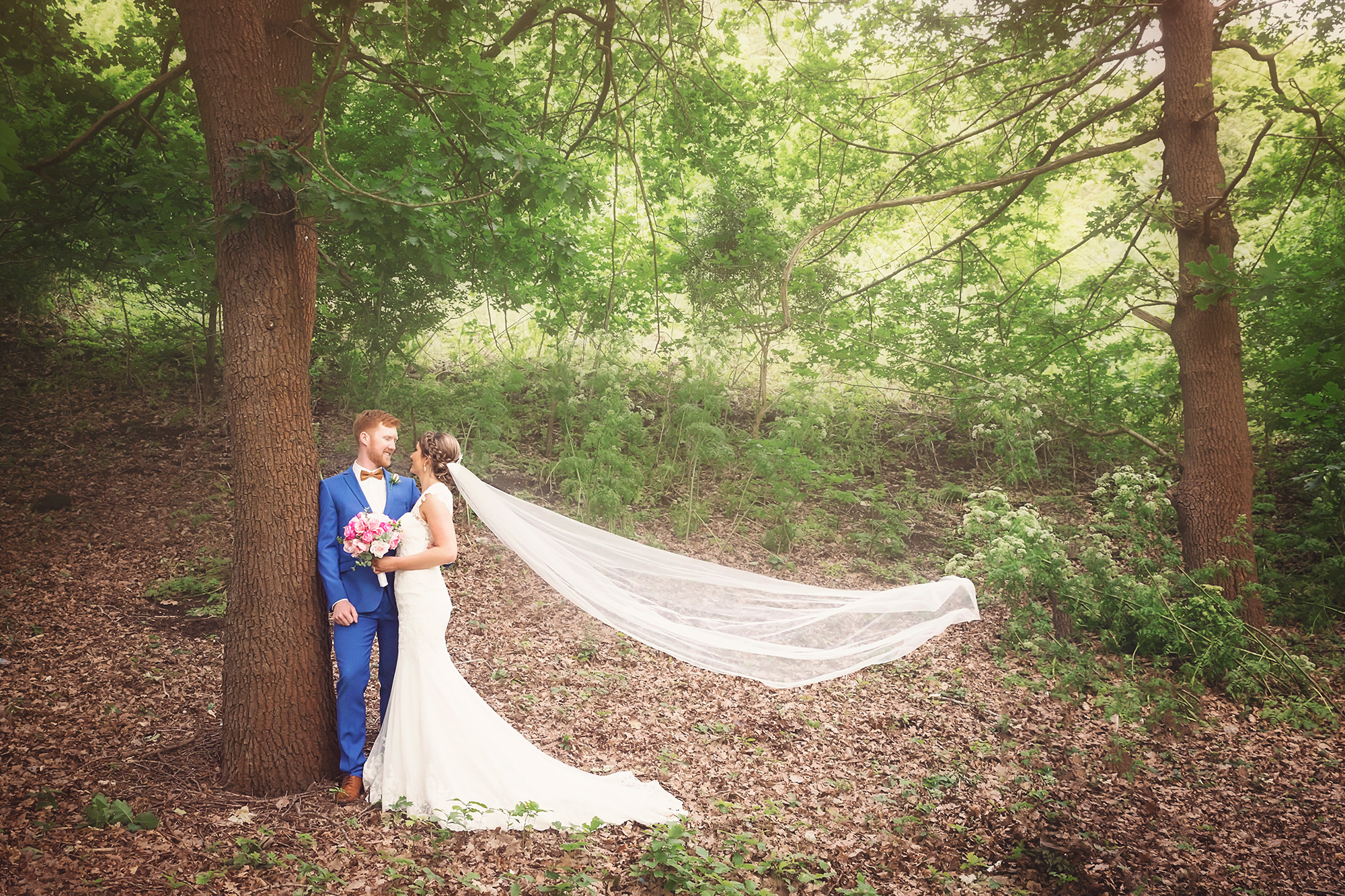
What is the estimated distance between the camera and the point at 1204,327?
720 centimetres

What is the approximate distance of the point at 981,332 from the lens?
10.8 m

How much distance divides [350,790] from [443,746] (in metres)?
0.51

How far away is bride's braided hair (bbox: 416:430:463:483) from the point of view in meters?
4.18

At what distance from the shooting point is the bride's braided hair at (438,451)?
418 centimetres

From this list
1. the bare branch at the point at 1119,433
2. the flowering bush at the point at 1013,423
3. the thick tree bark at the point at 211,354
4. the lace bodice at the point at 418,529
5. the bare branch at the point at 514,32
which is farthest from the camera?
the thick tree bark at the point at 211,354

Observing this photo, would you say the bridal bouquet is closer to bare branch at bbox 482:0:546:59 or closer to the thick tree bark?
bare branch at bbox 482:0:546:59

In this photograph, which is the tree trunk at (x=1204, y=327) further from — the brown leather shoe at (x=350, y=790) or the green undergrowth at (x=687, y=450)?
the brown leather shoe at (x=350, y=790)

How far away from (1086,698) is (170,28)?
922 cm

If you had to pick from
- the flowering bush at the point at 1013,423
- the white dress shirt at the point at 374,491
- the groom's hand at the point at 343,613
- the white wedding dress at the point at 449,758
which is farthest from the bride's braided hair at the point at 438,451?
the flowering bush at the point at 1013,423

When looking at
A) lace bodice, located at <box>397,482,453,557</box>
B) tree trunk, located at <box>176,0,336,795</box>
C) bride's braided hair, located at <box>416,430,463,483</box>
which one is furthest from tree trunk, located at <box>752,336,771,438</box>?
tree trunk, located at <box>176,0,336,795</box>

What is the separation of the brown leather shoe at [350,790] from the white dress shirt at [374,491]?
1.43 m

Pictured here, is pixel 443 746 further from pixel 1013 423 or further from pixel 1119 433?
pixel 1013 423

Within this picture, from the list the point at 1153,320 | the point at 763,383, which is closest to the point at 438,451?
the point at 763,383

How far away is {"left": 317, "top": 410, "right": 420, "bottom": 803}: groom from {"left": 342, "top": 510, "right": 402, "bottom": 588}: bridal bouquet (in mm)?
123
